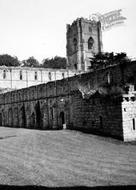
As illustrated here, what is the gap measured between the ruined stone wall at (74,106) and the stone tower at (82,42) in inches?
1423

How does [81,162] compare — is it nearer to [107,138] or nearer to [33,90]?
[107,138]

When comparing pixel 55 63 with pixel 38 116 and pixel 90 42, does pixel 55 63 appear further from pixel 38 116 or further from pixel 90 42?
pixel 38 116

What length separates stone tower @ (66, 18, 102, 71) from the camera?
77125 millimetres

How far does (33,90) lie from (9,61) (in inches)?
2157

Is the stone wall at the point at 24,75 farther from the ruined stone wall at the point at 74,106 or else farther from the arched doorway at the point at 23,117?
the arched doorway at the point at 23,117

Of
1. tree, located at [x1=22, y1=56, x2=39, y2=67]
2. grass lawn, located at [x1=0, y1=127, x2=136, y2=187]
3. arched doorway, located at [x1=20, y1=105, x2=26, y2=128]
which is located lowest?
grass lawn, located at [x1=0, y1=127, x2=136, y2=187]

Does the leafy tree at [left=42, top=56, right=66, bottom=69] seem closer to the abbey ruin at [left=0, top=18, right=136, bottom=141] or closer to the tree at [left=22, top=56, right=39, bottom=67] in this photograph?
the tree at [left=22, top=56, right=39, bottom=67]

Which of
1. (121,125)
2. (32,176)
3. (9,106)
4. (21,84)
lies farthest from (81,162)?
(21,84)

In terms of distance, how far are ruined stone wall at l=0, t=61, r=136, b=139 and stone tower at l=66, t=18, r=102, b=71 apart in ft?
119

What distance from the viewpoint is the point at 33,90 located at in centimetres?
3747

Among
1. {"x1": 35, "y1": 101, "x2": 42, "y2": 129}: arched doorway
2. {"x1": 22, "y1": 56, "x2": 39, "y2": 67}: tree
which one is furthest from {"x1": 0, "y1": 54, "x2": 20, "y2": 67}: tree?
{"x1": 35, "y1": 101, "x2": 42, "y2": 129}: arched doorway

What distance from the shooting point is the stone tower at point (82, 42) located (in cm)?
7712

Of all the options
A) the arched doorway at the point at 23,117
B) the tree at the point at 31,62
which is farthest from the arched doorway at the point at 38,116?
the tree at the point at 31,62

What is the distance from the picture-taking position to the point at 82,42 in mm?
77500
